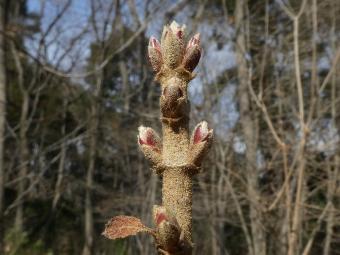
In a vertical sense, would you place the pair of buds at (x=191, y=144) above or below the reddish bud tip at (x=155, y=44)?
below

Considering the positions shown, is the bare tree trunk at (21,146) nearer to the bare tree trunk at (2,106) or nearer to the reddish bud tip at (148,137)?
the bare tree trunk at (2,106)

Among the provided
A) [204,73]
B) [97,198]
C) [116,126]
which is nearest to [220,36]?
[204,73]

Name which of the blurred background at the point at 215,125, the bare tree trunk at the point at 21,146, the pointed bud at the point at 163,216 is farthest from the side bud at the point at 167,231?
the bare tree trunk at the point at 21,146

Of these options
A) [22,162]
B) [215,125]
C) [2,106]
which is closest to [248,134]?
[215,125]

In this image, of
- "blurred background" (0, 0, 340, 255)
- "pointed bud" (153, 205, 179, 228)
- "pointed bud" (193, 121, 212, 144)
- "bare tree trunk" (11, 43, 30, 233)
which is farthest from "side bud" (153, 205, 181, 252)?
"bare tree trunk" (11, 43, 30, 233)

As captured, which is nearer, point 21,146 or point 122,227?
point 122,227

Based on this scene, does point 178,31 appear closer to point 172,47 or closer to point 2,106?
point 172,47

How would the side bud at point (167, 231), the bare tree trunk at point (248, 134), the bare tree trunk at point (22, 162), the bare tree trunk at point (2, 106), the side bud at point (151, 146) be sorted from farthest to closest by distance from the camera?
the bare tree trunk at point (22, 162) < the bare tree trunk at point (248, 134) < the bare tree trunk at point (2, 106) < the side bud at point (151, 146) < the side bud at point (167, 231)

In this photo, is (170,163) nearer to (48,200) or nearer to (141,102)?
(141,102)
